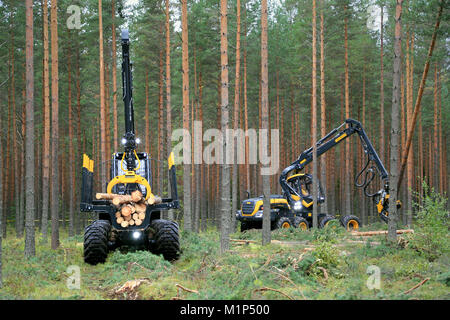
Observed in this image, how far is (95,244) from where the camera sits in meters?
10.8

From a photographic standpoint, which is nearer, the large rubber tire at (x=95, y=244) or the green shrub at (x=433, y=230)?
the large rubber tire at (x=95, y=244)

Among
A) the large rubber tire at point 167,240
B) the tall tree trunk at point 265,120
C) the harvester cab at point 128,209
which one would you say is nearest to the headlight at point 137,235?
the harvester cab at point 128,209

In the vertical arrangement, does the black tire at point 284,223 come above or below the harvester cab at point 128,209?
below

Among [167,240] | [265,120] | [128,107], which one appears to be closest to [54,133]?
[128,107]

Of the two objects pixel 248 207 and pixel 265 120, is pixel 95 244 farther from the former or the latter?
pixel 248 207

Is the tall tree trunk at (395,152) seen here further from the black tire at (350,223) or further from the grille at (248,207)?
the grille at (248,207)

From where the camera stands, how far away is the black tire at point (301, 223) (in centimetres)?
1942

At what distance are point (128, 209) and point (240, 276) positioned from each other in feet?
12.4

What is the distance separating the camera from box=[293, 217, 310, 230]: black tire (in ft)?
63.7

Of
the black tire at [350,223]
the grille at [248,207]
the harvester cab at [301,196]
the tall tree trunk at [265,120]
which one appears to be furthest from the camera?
the grille at [248,207]

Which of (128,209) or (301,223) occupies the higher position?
(128,209)

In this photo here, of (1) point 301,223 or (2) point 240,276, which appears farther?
(1) point 301,223

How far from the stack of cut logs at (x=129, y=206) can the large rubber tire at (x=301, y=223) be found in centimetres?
980

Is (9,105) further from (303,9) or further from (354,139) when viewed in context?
(354,139)
